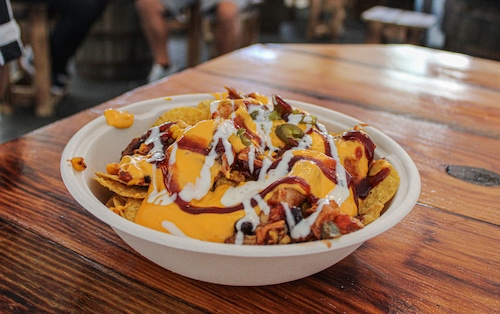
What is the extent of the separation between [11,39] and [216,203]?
1.06 m

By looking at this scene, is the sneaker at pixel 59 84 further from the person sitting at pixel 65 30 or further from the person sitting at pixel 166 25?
the person sitting at pixel 166 25

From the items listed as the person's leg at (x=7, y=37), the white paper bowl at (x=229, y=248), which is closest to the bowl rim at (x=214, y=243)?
the white paper bowl at (x=229, y=248)

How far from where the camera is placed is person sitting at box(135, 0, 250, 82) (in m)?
2.73

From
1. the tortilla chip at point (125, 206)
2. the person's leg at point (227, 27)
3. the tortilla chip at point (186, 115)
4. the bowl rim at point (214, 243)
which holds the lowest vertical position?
the person's leg at point (227, 27)

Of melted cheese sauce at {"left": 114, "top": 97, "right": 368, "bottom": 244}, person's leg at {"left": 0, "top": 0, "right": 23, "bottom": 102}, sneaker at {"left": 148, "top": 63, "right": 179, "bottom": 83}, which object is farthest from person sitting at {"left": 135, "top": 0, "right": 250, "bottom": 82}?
melted cheese sauce at {"left": 114, "top": 97, "right": 368, "bottom": 244}

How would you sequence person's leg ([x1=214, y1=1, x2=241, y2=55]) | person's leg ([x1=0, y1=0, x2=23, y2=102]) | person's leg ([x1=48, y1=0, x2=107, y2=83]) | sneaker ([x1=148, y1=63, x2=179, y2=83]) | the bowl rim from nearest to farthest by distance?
1. the bowl rim
2. person's leg ([x1=0, y1=0, x2=23, y2=102])
3. person's leg ([x1=48, y1=0, x2=107, y2=83])
4. person's leg ([x1=214, y1=1, x2=241, y2=55])
5. sneaker ([x1=148, y1=63, x2=179, y2=83])

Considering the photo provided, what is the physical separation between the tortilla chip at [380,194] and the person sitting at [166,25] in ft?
7.44

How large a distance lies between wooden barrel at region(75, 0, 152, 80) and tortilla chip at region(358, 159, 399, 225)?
2438 millimetres

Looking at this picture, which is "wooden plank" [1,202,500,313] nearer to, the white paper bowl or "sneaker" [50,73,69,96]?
the white paper bowl

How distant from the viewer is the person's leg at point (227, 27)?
112 inches

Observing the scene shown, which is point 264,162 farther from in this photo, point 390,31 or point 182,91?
point 390,31

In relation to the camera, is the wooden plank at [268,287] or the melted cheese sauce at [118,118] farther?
the melted cheese sauce at [118,118]

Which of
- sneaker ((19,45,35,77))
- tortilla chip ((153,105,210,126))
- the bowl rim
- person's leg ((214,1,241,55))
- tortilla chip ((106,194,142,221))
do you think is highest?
tortilla chip ((153,105,210,126))

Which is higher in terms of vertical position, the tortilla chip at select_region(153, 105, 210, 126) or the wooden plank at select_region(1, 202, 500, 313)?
the tortilla chip at select_region(153, 105, 210, 126)
